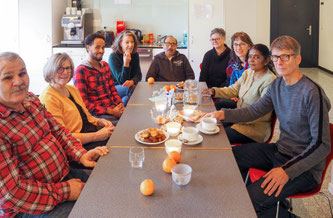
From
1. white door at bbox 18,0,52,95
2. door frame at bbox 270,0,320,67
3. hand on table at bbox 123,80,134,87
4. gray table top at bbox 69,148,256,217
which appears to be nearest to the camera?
gray table top at bbox 69,148,256,217

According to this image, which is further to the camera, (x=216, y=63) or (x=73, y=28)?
(x=73, y=28)

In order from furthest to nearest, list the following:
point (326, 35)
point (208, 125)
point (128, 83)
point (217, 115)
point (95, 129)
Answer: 1. point (326, 35)
2. point (128, 83)
3. point (95, 129)
4. point (217, 115)
5. point (208, 125)

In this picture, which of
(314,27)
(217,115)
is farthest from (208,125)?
(314,27)

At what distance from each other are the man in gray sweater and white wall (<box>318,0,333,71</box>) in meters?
6.13

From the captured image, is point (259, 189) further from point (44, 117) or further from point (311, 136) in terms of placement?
point (44, 117)

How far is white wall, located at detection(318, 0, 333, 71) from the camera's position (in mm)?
6984

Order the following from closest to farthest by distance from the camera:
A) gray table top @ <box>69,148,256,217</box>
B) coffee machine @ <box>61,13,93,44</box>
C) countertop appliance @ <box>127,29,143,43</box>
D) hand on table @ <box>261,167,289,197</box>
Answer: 1. gray table top @ <box>69,148,256,217</box>
2. hand on table @ <box>261,167,289,197</box>
3. coffee machine @ <box>61,13,93,44</box>
4. countertop appliance @ <box>127,29,143,43</box>

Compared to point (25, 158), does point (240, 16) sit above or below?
above

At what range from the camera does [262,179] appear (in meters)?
1.58

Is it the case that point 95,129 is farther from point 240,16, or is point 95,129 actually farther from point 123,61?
point 240,16

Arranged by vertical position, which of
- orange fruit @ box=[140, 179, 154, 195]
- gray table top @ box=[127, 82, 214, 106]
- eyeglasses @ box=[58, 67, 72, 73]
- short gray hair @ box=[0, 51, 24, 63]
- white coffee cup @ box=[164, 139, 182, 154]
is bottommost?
orange fruit @ box=[140, 179, 154, 195]

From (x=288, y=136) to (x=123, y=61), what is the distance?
7.36 feet

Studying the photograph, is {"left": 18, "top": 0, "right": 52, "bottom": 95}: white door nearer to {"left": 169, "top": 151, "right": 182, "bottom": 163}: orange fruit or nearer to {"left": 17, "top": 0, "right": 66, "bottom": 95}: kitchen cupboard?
{"left": 17, "top": 0, "right": 66, "bottom": 95}: kitchen cupboard

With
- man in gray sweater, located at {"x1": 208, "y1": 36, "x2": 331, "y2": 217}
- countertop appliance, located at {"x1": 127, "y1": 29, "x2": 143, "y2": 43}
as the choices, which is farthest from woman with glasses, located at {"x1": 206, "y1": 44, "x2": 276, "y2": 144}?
countertop appliance, located at {"x1": 127, "y1": 29, "x2": 143, "y2": 43}
